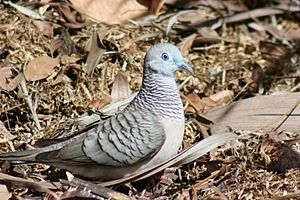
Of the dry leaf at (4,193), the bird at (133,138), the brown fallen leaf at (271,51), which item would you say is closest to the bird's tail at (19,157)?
the bird at (133,138)

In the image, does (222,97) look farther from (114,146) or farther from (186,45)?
(114,146)

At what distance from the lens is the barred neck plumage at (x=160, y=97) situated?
12.8ft

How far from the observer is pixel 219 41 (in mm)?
5324

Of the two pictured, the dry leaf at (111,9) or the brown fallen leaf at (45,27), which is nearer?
the brown fallen leaf at (45,27)

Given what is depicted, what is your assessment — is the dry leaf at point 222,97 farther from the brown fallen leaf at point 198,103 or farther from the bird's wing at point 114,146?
the bird's wing at point 114,146

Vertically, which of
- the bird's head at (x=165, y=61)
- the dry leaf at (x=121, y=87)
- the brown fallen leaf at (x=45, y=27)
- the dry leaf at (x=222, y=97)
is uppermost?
the bird's head at (x=165, y=61)

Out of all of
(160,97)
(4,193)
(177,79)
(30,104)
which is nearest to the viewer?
(4,193)

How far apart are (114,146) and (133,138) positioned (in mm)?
99

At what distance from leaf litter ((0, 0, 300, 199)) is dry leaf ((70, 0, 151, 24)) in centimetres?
1

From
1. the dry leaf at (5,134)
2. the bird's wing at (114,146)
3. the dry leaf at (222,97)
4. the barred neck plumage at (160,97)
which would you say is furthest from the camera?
the dry leaf at (222,97)

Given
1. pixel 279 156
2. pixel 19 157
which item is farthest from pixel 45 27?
pixel 279 156

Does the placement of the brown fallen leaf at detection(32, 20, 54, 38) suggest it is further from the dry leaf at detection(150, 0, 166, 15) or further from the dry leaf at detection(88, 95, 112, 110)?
the dry leaf at detection(150, 0, 166, 15)

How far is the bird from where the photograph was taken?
377 centimetres

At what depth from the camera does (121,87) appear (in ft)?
14.9
